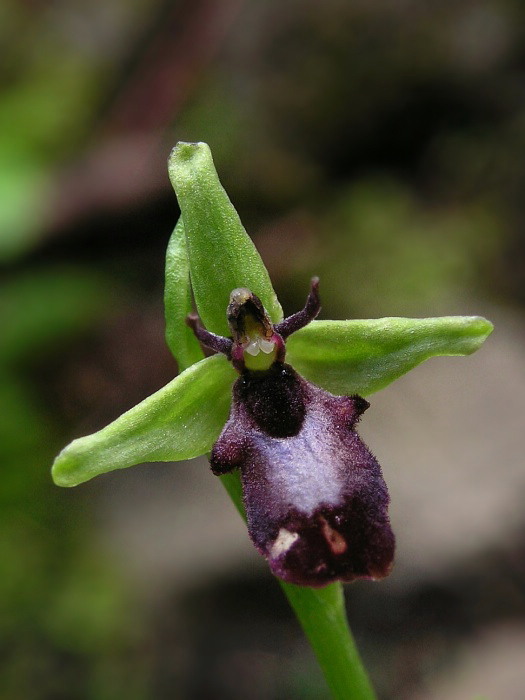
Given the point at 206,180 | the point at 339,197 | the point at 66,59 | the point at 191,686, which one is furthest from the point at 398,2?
the point at 206,180

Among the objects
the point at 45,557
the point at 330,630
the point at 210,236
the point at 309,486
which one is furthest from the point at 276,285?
the point at 309,486

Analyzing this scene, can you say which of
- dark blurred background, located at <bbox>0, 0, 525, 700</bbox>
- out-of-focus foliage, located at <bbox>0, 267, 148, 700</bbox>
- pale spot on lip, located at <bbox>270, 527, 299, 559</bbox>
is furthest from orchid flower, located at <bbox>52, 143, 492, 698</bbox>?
out-of-focus foliage, located at <bbox>0, 267, 148, 700</bbox>

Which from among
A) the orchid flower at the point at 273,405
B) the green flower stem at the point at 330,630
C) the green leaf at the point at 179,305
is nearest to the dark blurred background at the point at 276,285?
the green flower stem at the point at 330,630

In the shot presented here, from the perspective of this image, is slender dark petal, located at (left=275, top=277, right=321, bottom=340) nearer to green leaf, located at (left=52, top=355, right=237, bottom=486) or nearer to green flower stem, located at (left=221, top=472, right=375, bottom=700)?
green leaf, located at (left=52, top=355, right=237, bottom=486)

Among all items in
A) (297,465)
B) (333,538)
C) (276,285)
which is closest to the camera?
(333,538)

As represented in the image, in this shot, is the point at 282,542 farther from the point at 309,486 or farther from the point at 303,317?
the point at 303,317

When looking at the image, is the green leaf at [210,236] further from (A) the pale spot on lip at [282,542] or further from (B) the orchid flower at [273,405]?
(A) the pale spot on lip at [282,542]

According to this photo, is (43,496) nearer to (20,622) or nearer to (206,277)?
(20,622)
